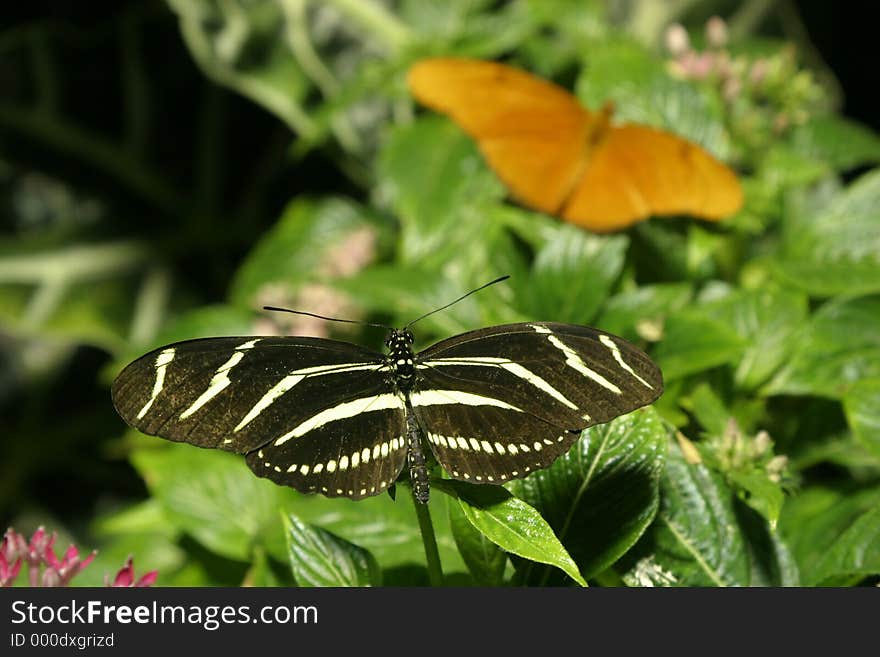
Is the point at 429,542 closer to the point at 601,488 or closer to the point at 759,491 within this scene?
the point at 601,488

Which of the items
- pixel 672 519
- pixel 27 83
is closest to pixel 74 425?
pixel 27 83

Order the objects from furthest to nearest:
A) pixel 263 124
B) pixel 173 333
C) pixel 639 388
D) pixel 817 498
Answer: pixel 263 124 < pixel 173 333 < pixel 817 498 < pixel 639 388

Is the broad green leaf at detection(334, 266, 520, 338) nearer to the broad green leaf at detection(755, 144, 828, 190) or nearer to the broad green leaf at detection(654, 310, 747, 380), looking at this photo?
the broad green leaf at detection(654, 310, 747, 380)

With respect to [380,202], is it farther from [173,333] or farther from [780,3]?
[780,3]

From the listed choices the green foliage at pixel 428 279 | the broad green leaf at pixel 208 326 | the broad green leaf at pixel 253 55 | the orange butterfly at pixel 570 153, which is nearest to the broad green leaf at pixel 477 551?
the green foliage at pixel 428 279

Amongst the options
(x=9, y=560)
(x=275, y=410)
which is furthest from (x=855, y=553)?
(x=9, y=560)

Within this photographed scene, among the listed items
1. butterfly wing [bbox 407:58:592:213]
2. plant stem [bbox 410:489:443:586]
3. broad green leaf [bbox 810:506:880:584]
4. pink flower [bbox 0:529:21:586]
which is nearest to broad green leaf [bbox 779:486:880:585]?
broad green leaf [bbox 810:506:880:584]

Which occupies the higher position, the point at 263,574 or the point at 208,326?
the point at 208,326

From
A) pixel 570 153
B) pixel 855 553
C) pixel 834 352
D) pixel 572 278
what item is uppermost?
pixel 570 153
